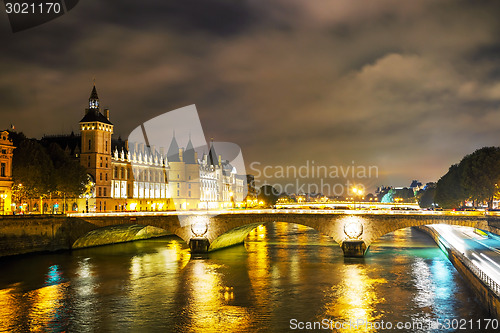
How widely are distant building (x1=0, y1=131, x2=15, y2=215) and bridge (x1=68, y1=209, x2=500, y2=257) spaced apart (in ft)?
34.1

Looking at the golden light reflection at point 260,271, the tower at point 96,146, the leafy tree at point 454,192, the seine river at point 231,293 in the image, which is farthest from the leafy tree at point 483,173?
the tower at point 96,146

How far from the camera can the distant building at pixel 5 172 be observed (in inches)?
2929

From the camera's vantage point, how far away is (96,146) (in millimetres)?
109625

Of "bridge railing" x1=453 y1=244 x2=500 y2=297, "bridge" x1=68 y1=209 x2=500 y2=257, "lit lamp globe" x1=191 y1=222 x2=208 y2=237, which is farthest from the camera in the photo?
"lit lamp globe" x1=191 y1=222 x2=208 y2=237

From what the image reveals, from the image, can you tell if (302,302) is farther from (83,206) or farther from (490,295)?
(83,206)

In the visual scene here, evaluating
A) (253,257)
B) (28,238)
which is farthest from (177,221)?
(28,238)

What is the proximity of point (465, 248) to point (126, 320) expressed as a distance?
4886 cm

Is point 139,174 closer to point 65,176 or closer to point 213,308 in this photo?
point 65,176

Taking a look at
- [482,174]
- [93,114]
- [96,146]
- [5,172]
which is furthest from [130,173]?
[482,174]

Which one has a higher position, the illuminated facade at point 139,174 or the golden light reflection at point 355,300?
the illuminated facade at point 139,174

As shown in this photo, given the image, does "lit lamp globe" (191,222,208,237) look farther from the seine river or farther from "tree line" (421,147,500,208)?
"tree line" (421,147,500,208)

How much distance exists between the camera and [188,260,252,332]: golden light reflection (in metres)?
35.0

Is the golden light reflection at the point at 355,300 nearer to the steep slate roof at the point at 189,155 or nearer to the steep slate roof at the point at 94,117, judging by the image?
the steep slate roof at the point at 94,117

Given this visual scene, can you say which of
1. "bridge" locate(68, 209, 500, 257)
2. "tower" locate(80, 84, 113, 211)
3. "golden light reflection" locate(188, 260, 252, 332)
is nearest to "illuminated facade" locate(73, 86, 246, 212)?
"tower" locate(80, 84, 113, 211)
